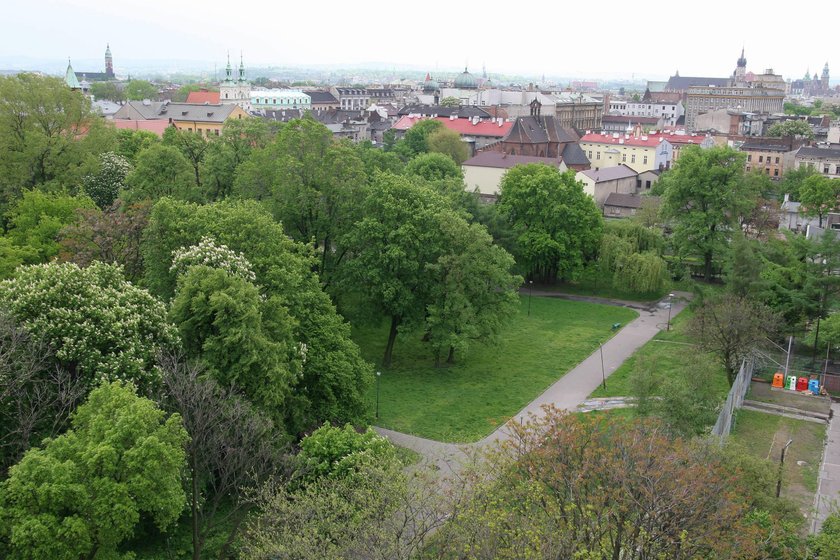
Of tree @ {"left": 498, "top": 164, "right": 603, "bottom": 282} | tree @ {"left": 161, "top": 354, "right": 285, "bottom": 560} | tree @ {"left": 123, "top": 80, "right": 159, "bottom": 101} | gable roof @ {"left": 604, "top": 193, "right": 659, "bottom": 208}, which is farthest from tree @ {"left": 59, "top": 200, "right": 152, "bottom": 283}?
tree @ {"left": 123, "top": 80, "right": 159, "bottom": 101}

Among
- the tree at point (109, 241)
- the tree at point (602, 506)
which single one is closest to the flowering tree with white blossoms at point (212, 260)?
the tree at point (109, 241)

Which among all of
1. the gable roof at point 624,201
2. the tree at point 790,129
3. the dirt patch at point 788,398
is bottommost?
the dirt patch at point 788,398

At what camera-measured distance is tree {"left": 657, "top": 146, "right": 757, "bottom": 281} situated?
168 feet

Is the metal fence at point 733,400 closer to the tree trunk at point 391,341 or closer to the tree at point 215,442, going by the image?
the tree at point 215,442

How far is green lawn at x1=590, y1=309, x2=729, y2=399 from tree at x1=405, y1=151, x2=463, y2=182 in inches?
852

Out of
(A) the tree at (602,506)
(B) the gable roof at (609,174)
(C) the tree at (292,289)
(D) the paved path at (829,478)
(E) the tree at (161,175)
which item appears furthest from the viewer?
(B) the gable roof at (609,174)

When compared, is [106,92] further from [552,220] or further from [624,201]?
[552,220]

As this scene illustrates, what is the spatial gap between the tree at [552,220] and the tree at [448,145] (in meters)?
32.6

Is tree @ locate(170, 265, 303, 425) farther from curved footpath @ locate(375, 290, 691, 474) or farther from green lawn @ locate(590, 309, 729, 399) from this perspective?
green lawn @ locate(590, 309, 729, 399)

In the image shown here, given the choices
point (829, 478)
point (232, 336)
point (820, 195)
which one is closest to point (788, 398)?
point (829, 478)

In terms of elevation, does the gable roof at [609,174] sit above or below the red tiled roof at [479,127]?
below

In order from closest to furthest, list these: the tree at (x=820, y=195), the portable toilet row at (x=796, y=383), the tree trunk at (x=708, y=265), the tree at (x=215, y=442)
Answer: the tree at (x=215, y=442) < the portable toilet row at (x=796, y=383) < the tree trunk at (x=708, y=265) < the tree at (x=820, y=195)

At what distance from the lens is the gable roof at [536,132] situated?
88.8 metres

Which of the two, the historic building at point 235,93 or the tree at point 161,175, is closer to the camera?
the tree at point 161,175
